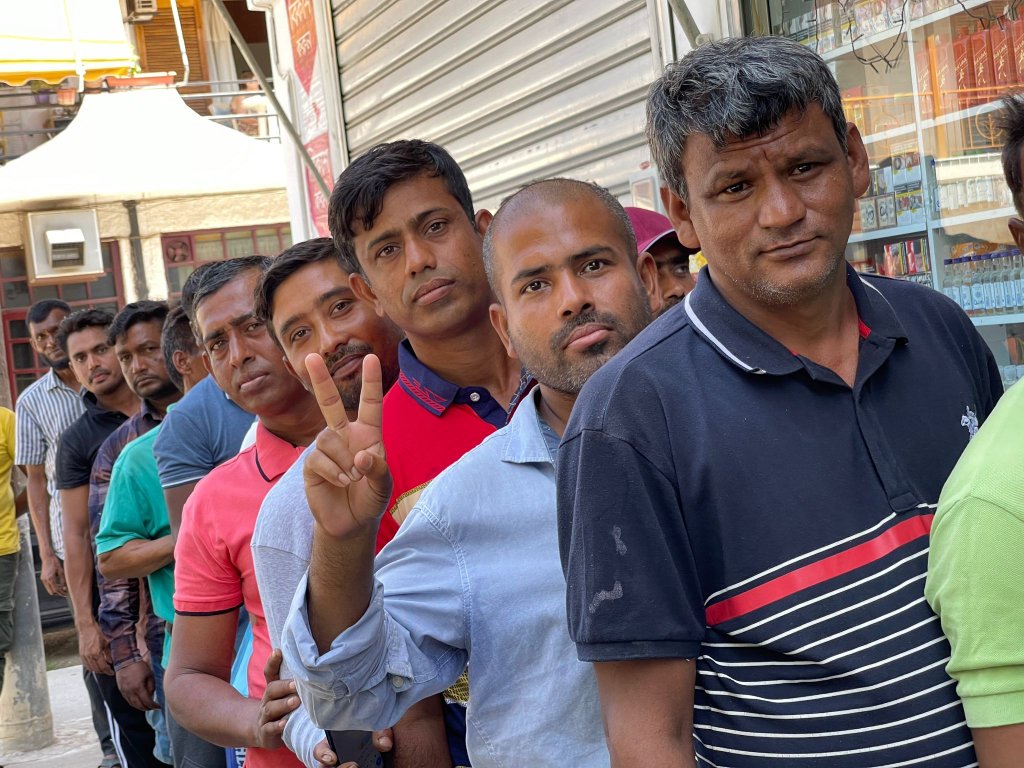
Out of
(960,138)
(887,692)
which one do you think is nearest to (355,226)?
(887,692)

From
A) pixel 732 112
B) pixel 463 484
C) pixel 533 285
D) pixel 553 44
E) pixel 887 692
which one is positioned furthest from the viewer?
pixel 553 44

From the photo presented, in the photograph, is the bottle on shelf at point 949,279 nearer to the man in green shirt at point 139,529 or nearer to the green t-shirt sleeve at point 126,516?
the man in green shirt at point 139,529

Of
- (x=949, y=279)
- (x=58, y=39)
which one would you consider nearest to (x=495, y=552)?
(x=949, y=279)

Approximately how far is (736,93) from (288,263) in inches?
53.1

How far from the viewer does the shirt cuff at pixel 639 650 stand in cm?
138

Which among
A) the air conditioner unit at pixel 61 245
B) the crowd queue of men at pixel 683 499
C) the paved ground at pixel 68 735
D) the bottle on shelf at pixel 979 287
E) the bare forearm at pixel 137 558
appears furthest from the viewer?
the air conditioner unit at pixel 61 245

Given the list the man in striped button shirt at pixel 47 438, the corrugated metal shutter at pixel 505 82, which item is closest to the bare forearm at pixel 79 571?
the man in striped button shirt at pixel 47 438

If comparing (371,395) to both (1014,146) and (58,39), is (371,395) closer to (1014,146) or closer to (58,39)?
(1014,146)

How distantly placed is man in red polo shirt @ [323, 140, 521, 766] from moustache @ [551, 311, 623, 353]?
368mm

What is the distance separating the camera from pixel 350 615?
161 centimetres

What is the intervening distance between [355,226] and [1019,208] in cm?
130

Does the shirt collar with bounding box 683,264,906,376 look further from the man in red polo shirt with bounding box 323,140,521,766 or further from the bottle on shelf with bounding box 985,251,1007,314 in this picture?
the bottle on shelf with bounding box 985,251,1007,314

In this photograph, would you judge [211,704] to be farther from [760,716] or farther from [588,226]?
[760,716]

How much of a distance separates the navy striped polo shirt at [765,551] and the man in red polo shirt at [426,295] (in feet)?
2.61
